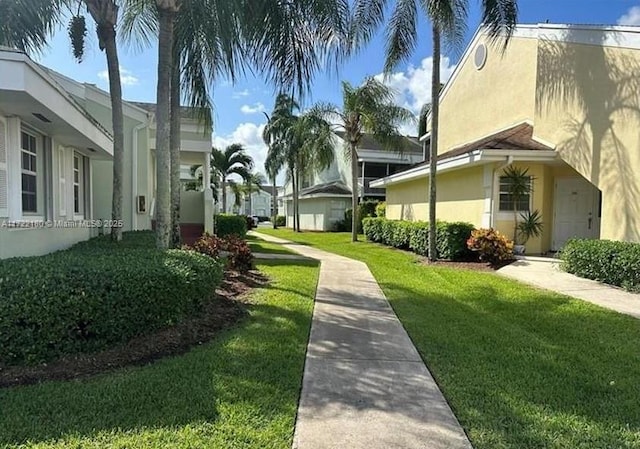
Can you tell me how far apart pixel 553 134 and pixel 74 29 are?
13.6 m

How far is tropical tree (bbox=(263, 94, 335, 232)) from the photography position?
2402 cm

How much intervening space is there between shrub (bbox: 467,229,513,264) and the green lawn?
11.6 feet

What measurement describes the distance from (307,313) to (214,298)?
63.8 inches

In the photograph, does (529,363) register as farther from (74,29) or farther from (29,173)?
(74,29)

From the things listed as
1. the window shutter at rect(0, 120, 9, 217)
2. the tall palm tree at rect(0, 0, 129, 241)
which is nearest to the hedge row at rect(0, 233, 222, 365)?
the window shutter at rect(0, 120, 9, 217)

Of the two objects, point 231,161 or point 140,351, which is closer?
point 140,351

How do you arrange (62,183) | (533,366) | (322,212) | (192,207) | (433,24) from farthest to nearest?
(322,212) → (192,207) → (433,24) → (62,183) → (533,366)

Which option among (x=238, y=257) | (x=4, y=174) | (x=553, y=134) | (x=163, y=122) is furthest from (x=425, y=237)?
(x=4, y=174)

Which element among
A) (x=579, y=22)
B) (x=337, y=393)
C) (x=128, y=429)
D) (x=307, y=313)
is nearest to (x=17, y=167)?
(x=307, y=313)

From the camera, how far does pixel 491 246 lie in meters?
12.5

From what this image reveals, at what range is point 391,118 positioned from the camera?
70.6 feet

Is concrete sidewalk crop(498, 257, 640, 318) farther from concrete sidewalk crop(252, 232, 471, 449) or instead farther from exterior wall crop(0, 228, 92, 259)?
exterior wall crop(0, 228, 92, 259)

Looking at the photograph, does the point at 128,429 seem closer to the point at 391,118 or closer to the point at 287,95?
the point at 287,95

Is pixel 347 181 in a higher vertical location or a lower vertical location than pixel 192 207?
higher
